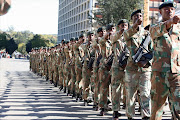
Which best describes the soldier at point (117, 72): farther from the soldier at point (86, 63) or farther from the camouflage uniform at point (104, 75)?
the soldier at point (86, 63)

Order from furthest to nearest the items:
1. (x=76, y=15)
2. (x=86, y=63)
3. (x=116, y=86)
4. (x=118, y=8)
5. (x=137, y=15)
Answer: (x=76, y=15), (x=118, y=8), (x=86, y=63), (x=116, y=86), (x=137, y=15)

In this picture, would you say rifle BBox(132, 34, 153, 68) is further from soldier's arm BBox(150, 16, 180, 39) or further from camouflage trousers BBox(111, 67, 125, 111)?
soldier's arm BBox(150, 16, 180, 39)

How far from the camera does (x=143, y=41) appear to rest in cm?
560

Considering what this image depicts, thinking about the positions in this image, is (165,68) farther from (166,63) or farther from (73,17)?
(73,17)

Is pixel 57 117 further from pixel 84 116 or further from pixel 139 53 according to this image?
pixel 139 53

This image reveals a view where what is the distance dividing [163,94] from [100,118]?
2.54 meters

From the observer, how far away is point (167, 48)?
433 centimetres

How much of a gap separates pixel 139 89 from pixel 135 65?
459mm

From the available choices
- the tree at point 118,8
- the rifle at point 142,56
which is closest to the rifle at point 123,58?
the rifle at point 142,56

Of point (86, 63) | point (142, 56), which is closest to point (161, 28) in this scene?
point (142, 56)

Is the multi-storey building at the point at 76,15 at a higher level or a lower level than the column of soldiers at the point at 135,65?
higher

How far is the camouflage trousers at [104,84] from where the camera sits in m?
6.95

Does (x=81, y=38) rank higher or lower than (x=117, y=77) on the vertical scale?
higher

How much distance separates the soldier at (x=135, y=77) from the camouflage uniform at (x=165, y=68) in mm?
905
